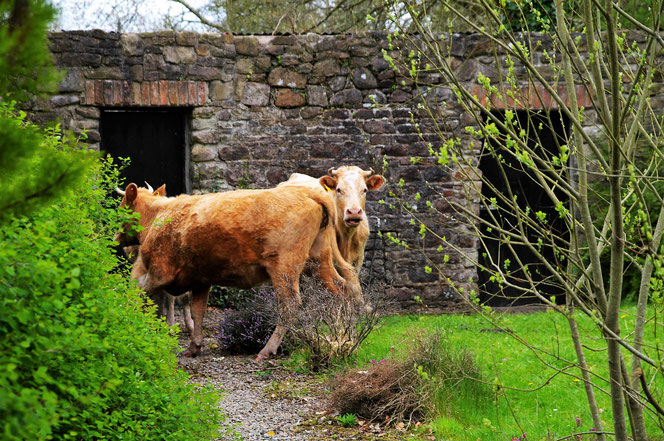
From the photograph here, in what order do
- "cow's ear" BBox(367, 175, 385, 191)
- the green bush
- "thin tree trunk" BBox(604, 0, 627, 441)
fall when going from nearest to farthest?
the green bush
"thin tree trunk" BBox(604, 0, 627, 441)
"cow's ear" BBox(367, 175, 385, 191)

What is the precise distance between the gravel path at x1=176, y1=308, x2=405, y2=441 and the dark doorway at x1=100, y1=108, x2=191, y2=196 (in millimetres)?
3675

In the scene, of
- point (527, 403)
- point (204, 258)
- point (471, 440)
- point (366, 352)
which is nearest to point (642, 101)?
point (471, 440)

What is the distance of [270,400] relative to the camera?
5523 mm

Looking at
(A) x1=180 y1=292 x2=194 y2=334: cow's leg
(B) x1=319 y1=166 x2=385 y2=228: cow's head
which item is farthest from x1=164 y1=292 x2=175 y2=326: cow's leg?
(B) x1=319 y1=166 x2=385 y2=228: cow's head

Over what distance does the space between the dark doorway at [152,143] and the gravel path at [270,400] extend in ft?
12.1

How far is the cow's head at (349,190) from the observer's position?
24.5 feet

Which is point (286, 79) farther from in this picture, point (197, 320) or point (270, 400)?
point (270, 400)

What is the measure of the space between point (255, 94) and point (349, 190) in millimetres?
3010

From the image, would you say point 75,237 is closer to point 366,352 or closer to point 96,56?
point 366,352

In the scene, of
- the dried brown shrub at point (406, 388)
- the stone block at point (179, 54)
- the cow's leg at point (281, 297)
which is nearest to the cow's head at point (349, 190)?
the cow's leg at point (281, 297)

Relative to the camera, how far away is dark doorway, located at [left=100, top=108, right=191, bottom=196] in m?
10.1

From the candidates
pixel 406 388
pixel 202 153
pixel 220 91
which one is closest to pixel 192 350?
pixel 406 388

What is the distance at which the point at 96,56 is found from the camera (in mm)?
9586

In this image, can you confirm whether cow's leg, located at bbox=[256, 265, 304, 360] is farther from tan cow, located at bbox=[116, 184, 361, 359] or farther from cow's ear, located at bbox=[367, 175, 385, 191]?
cow's ear, located at bbox=[367, 175, 385, 191]
